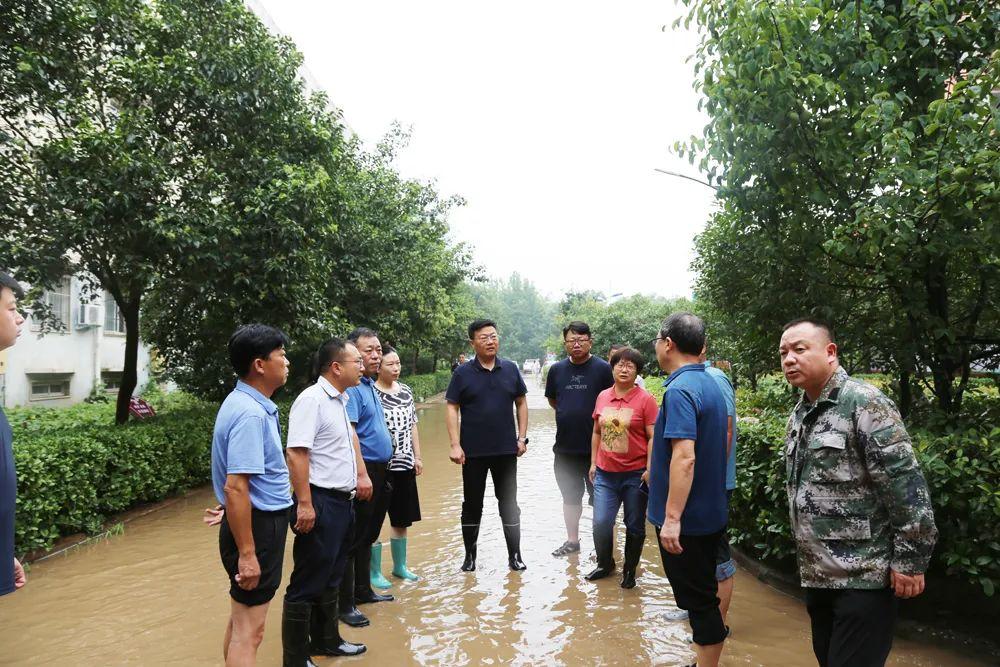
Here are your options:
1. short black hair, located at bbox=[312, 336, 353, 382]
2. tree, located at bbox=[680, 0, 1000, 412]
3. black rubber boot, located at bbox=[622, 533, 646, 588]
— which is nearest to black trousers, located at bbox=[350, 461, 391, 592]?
short black hair, located at bbox=[312, 336, 353, 382]

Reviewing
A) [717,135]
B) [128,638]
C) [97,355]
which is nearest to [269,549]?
[128,638]

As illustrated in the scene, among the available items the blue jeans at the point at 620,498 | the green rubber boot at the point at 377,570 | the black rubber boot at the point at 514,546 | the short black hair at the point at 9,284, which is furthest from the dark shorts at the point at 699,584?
the short black hair at the point at 9,284

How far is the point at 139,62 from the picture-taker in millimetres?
8336

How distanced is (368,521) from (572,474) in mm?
2215

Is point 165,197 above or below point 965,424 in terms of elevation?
above

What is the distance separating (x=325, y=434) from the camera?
3895 mm

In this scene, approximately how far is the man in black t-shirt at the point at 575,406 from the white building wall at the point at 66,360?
14.5 meters

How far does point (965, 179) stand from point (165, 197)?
8.16 m

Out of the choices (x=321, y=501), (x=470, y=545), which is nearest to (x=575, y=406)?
(x=470, y=545)

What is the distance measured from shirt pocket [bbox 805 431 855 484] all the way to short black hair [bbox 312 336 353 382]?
2.55 meters

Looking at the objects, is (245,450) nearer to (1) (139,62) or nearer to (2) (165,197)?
(2) (165,197)

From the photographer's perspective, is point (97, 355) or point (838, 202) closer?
point (838, 202)

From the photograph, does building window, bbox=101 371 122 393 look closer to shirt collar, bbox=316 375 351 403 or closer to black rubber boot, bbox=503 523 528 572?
black rubber boot, bbox=503 523 528 572

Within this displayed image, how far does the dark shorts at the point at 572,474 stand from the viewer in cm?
616
